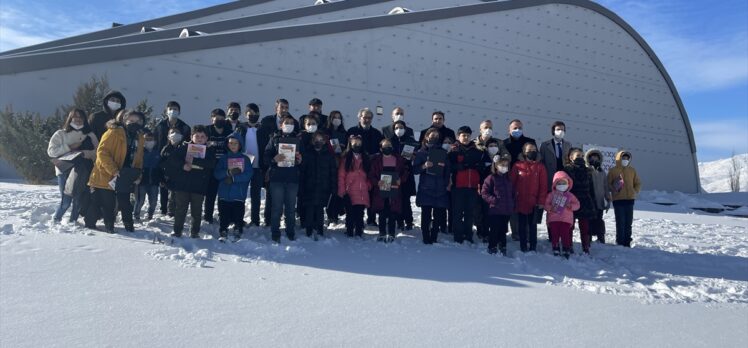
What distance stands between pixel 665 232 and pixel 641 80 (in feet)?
51.2

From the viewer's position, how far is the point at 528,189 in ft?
19.6

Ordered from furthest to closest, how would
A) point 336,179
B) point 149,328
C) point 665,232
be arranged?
point 665,232
point 336,179
point 149,328

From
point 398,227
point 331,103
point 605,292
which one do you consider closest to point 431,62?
point 331,103

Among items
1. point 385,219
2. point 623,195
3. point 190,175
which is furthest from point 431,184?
point 623,195

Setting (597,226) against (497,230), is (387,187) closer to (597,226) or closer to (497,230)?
(497,230)

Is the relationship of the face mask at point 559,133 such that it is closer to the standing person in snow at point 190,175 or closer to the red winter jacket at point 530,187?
the red winter jacket at point 530,187

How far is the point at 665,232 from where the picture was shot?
8430 millimetres

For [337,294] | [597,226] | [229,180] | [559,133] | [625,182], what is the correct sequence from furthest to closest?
1. [625,182]
2. [597,226]
3. [559,133]
4. [229,180]
5. [337,294]

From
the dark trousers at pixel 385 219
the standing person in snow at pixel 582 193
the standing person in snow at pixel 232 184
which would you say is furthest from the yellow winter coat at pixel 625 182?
the standing person in snow at pixel 232 184

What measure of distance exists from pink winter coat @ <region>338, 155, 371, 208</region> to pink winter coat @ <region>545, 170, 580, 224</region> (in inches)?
91.0

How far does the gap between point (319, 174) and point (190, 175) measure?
1.49 metres

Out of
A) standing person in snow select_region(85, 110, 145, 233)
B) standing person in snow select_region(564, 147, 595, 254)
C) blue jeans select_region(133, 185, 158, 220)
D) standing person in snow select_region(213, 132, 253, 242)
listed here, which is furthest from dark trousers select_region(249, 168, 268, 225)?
standing person in snow select_region(564, 147, 595, 254)

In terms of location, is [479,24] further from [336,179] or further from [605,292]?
[605,292]

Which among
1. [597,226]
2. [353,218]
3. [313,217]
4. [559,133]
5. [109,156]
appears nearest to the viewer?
[109,156]
